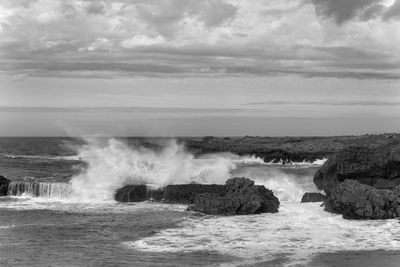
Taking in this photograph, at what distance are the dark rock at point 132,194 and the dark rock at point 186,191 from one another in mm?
1369

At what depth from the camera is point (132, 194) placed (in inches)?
1324

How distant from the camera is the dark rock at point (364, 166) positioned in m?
35.0

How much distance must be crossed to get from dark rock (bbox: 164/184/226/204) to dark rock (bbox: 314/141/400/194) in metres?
7.00

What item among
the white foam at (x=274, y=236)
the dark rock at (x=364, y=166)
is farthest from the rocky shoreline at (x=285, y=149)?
the white foam at (x=274, y=236)

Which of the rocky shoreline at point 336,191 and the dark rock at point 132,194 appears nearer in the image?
the rocky shoreline at point 336,191

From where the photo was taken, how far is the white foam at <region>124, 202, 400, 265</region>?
2072cm

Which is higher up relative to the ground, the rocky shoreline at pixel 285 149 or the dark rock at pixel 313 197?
the rocky shoreline at pixel 285 149

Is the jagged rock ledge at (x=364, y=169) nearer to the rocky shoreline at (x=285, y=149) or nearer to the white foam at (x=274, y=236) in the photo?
the white foam at (x=274, y=236)

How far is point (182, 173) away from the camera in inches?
1580

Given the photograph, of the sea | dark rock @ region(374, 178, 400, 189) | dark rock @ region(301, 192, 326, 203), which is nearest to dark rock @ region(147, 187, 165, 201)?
the sea

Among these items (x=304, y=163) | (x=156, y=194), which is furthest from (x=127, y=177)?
(x=304, y=163)

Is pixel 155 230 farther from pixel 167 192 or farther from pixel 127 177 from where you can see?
pixel 127 177

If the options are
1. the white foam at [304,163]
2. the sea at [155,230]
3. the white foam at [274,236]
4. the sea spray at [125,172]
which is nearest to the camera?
the sea at [155,230]

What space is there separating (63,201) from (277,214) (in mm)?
13143
